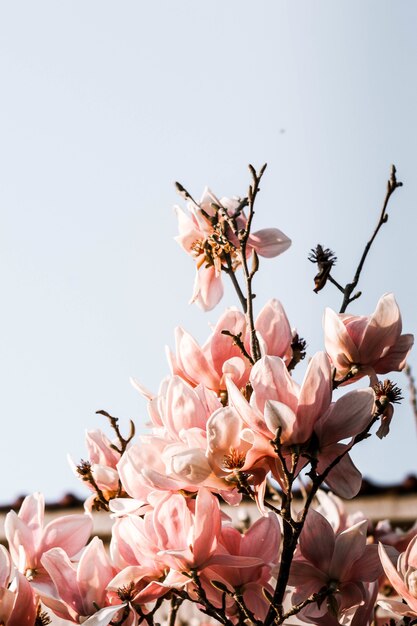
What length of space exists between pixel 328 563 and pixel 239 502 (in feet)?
0.45

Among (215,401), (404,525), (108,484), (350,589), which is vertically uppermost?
(215,401)

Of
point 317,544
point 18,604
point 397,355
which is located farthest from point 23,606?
point 397,355

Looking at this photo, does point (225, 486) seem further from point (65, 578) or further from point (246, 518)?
point (246, 518)

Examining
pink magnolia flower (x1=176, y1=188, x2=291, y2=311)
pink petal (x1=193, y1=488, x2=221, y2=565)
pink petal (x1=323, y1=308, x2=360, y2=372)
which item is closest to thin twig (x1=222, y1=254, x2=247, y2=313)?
pink magnolia flower (x1=176, y1=188, x2=291, y2=311)

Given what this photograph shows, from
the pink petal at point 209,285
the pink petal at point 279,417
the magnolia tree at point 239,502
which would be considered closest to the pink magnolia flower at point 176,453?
the magnolia tree at point 239,502

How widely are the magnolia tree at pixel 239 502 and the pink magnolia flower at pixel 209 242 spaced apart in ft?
0.53

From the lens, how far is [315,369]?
0.89 meters

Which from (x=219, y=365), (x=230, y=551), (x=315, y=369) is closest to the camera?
(x=315, y=369)

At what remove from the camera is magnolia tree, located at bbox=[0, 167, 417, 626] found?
92cm

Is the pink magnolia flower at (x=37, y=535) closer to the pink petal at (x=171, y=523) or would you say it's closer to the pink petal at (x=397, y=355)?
the pink petal at (x=171, y=523)

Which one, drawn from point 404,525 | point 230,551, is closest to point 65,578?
point 230,551

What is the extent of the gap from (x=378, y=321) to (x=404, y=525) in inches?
66.6

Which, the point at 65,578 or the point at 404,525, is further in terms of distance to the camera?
the point at 404,525

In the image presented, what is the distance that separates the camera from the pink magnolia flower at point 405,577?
3.14 ft
